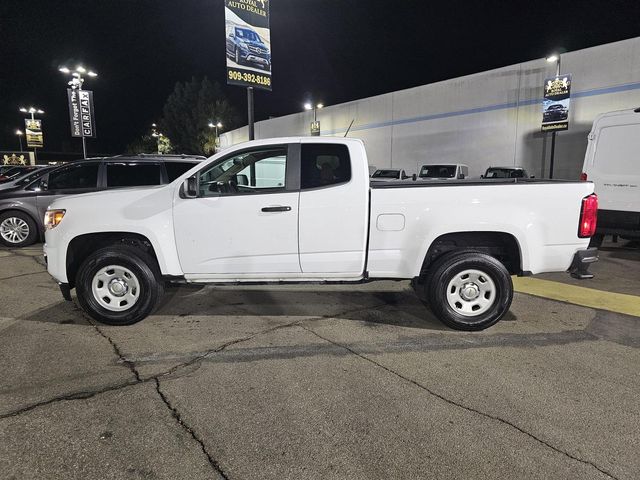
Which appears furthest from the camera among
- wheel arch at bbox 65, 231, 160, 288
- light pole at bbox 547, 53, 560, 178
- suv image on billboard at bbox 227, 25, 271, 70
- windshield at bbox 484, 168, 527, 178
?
light pole at bbox 547, 53, 560, 178

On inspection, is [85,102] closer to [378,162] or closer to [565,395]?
[378,162]

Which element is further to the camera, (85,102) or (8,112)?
(8,112)

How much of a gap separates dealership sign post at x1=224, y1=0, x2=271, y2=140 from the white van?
9.01 meters

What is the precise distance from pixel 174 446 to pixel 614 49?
71.7ft

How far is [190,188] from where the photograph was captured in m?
4.54

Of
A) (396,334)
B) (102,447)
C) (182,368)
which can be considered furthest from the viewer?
(396,334)

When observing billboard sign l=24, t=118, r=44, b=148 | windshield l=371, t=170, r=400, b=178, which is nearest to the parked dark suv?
windshield l=371, t=170, r=400, b=178

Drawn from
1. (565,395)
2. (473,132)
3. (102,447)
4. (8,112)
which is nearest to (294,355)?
(102,447)

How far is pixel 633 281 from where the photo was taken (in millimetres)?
6758

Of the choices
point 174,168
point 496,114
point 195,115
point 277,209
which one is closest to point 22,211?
point 174,168

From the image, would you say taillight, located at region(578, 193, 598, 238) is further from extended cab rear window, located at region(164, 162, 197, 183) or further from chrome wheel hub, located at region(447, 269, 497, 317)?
extended cab rear window, located at region(164, 162, 197, 183)

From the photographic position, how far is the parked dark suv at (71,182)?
336 inches

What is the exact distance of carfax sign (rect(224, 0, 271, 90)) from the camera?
12.9 m

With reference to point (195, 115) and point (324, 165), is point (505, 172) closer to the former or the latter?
point (324, 165)
